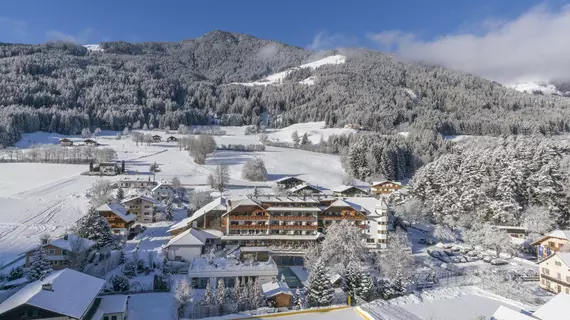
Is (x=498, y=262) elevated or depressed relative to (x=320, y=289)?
depressed

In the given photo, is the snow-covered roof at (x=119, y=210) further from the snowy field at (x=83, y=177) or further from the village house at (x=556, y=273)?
the village house at (x=556, y=273)

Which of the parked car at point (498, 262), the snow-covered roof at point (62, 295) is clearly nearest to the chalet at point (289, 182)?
the parked car at point (498, 262)

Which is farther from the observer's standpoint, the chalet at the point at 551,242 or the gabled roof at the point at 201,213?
the gabled roof at the point at 201,213

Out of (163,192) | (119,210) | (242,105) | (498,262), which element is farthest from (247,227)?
(242,105)

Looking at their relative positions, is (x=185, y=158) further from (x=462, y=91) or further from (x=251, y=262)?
(x=462, y=91)

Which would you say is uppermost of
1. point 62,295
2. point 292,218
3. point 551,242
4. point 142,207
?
point 62,295

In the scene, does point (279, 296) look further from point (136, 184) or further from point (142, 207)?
point (136, 184)

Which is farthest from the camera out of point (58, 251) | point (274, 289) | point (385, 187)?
point (385, 187)
